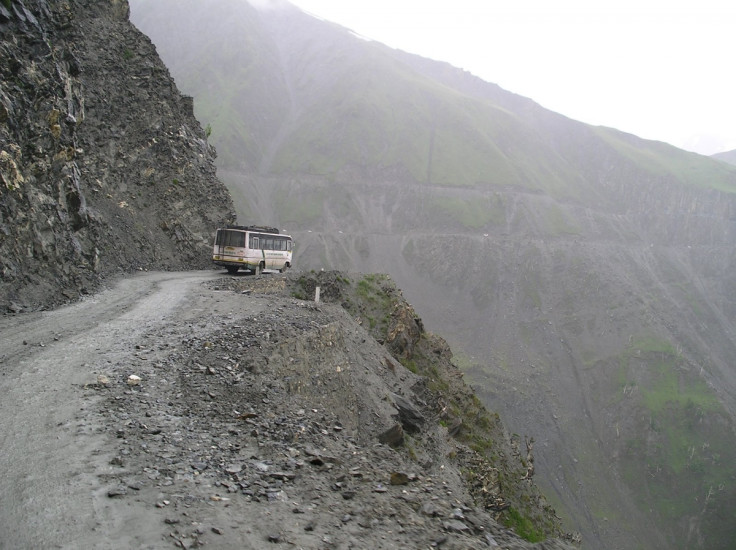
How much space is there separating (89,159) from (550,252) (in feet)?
325

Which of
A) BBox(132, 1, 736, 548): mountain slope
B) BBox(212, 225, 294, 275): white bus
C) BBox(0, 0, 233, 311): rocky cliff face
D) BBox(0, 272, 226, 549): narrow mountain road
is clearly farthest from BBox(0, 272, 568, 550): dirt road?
BBox(132, 1, 736, 548): mountain slope

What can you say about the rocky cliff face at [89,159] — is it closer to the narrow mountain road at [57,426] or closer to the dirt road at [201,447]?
the narrow mountain road at [57,426]

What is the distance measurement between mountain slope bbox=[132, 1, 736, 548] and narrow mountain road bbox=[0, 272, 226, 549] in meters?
62.7

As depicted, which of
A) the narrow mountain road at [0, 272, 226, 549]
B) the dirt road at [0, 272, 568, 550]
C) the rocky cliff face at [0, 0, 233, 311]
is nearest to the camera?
the narrow mountain road at [0, 272, 226, 549]

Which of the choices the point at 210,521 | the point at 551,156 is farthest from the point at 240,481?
the point at 551,156

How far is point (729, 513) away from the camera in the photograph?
222ft

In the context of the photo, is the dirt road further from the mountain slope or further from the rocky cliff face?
the mountain slope

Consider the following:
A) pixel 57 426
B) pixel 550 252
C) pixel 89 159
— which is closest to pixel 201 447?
pixel 57 426

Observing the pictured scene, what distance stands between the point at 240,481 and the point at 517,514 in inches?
810

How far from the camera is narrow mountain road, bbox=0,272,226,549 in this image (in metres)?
5.75

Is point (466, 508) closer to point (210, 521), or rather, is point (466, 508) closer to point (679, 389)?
point (210, 521)

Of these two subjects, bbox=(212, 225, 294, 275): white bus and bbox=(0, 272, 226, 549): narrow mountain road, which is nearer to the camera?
bbox=(0, 272, 226, 549): narrow mountain road

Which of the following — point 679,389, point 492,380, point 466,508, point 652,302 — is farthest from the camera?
point 652,302

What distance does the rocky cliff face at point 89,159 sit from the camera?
17266 mm
